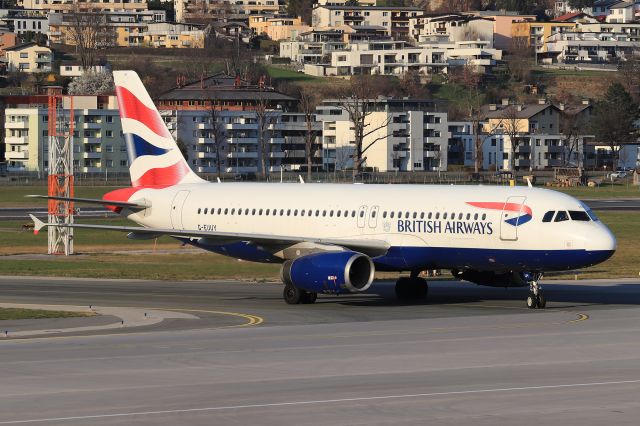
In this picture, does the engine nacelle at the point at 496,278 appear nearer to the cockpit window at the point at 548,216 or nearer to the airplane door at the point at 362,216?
the airplane door at the point at 362,216

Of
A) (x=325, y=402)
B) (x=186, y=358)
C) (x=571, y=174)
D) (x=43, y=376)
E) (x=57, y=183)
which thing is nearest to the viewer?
(x=325, y=402)

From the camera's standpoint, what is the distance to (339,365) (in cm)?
3300

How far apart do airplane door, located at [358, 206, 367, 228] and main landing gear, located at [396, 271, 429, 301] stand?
10.6 feet

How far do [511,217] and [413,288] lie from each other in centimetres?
667

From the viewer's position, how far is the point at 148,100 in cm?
5919

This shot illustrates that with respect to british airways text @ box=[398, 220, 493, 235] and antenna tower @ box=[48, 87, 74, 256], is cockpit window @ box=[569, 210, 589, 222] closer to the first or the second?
british airways text @ box=[398, 220, 493, 235]

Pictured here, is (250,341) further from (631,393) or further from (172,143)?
(172,143)

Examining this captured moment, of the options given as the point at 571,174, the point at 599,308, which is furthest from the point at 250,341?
the point at 571,174

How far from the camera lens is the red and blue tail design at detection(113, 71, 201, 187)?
58625 mm

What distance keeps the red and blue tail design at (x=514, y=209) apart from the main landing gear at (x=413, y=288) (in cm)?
543

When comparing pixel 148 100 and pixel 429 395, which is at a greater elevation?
pixel 148 100

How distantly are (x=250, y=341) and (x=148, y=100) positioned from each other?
76.6 feet

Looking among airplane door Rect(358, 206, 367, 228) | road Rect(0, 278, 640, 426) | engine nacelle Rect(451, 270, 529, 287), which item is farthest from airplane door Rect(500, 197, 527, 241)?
airplane door Rect(358, 206, 367, 228)

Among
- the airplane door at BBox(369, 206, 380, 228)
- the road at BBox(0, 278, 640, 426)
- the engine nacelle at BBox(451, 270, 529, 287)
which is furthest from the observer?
the engine nacelle at BBox(451, 270, 529, 287)
